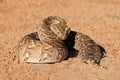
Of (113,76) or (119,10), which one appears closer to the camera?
(113,76)

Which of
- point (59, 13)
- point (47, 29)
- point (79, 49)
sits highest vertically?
point (59, 13)

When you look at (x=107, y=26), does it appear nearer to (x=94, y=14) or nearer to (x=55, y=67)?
(x=94, y=14)

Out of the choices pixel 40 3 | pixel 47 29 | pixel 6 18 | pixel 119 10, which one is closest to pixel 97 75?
pixel 47 29

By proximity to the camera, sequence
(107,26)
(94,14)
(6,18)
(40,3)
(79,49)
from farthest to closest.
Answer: (40,3) < (94,14) < (6,18) < (107,26) < (79,49)

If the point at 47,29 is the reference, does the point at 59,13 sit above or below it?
above

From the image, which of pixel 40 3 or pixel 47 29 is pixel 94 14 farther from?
pixel 47 29

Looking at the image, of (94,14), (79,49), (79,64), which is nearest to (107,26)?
(94,14)

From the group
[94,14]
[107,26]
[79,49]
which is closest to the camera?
[79,49]
